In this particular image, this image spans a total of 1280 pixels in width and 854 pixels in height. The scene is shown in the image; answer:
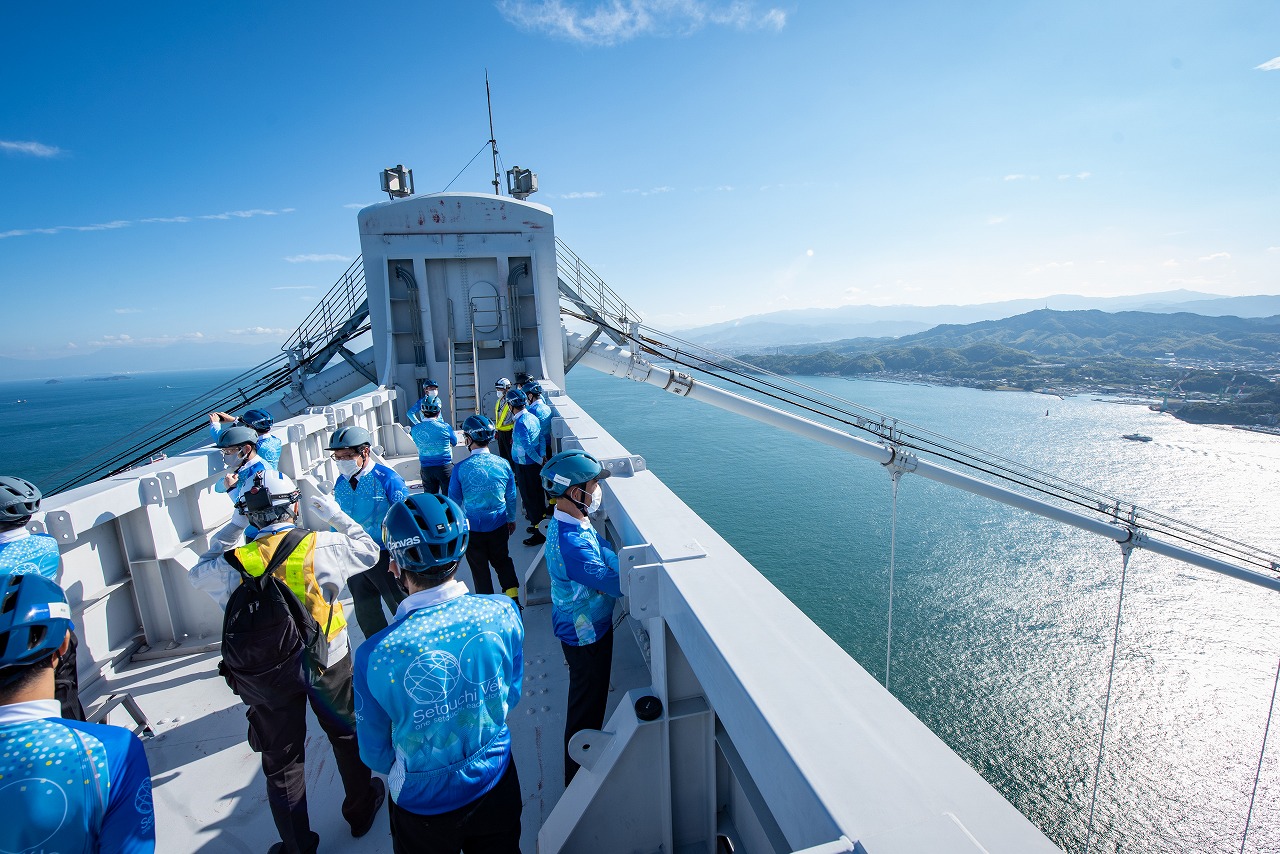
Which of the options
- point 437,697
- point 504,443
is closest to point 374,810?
point 437,697

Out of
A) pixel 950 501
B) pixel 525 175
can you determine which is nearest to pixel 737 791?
pixel 525 175

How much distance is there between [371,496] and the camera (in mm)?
3359

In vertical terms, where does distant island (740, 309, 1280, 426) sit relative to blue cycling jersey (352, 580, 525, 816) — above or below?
below

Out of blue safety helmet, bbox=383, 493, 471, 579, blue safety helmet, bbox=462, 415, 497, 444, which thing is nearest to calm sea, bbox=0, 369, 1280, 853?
blue safety helmet, bbox=462, 415, 497, 444

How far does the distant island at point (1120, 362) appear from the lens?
42.6 m

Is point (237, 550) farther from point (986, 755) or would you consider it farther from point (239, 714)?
point (986, 755)

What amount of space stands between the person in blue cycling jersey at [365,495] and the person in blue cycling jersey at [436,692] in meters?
1.86

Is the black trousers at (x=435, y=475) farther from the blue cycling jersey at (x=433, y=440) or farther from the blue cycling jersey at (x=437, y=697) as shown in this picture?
the blue cycling jersey at (x=437, y=697)

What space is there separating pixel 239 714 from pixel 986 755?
15462mm

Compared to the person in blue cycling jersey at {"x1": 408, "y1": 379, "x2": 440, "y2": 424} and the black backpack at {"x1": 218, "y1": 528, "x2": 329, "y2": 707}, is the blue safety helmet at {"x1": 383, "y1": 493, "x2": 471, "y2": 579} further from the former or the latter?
the person in blue cycling jersey at {"x1": 408, "y1": 379, "x2": 440, "y2": 424}

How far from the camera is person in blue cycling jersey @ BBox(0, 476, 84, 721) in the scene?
7.14 feet

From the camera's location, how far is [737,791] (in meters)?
2.13

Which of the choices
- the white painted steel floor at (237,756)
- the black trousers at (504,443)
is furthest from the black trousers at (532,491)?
the white painted steel floor at (237,756)

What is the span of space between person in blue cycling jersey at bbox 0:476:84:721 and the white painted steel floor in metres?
0.73
